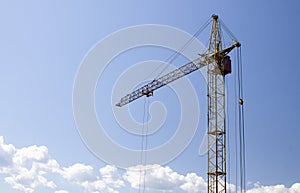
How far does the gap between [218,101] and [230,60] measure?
7.24 meters

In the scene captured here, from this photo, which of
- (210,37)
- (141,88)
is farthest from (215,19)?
(141,88)

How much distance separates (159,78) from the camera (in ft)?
253

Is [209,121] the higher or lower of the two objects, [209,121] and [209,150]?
the higher

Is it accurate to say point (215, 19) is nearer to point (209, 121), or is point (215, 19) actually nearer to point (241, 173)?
point (209, 121)

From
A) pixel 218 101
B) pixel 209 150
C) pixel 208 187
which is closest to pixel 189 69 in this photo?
pixel 218 101

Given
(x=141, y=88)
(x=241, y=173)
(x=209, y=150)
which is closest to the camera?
(x=241, y=173)

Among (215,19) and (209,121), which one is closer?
(209,121)

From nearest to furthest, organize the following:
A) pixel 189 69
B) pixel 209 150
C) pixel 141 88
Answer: pixel 209 150 → pixel 189 69 → pixel 141 88

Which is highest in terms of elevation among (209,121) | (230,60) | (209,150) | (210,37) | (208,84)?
(210,37)

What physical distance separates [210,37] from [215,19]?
3.35m

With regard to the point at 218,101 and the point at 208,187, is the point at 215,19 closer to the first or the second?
the point at 218,101

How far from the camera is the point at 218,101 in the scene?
62281mm

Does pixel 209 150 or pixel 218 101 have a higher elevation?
pixel 218 101

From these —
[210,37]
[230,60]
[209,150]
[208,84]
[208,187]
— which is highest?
[210,37]
